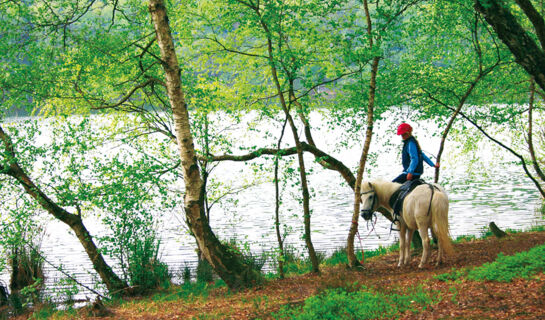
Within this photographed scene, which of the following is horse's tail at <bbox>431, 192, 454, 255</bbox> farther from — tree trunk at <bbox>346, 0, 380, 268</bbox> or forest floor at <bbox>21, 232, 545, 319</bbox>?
tree trunk at <bbox>346, 0, 380, 268</bbox>

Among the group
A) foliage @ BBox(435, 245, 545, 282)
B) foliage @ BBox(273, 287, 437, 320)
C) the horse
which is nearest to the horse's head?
the horse

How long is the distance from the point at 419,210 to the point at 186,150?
4986 millimetres

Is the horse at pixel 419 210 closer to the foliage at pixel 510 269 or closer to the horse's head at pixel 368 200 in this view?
the horse's head at pixel 368 200

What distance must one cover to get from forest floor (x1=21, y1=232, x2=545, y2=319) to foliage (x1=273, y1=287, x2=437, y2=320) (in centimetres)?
19

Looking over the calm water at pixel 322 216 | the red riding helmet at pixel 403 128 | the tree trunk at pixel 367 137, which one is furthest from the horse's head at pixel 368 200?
the calm water at pixel 322 216

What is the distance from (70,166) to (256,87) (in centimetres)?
493

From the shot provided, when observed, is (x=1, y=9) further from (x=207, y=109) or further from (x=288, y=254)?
(x=288, y=254)

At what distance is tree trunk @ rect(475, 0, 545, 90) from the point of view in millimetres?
6426

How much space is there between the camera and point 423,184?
1013 cm

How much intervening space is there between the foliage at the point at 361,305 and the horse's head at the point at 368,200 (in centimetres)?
410

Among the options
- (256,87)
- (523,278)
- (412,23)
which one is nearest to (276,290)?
(523,278)

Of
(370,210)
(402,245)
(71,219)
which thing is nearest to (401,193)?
(370,210)

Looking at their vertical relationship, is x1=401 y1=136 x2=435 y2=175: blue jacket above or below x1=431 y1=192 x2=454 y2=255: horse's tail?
above

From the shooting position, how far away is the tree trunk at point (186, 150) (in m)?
8.91
